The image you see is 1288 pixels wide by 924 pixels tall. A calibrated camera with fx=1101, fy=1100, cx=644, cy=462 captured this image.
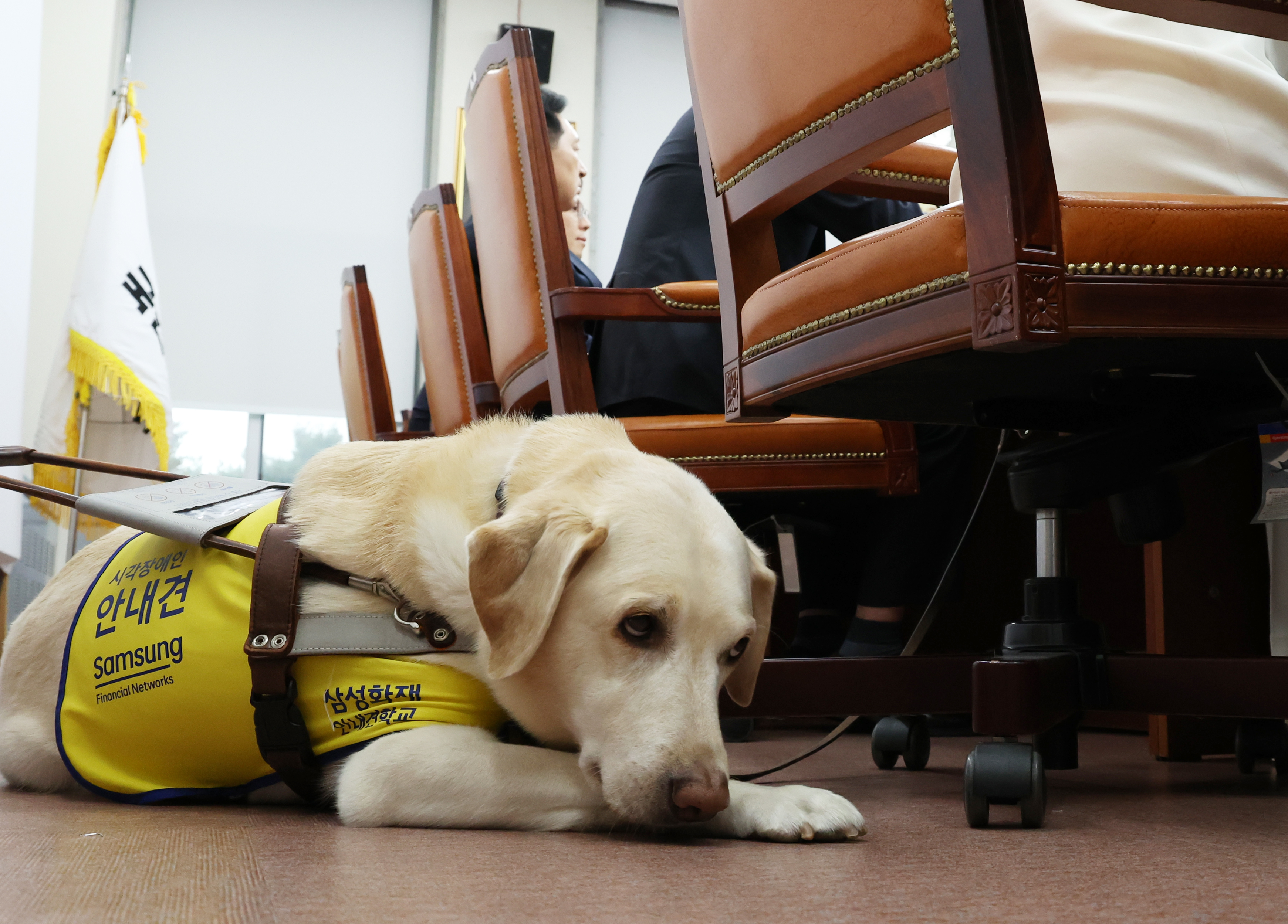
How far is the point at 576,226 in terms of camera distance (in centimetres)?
419

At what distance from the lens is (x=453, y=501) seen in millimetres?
1260

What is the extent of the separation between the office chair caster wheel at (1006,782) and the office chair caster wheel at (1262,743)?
749 millimetres

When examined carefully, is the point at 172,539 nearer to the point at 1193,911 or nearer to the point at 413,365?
the point at 1193,911

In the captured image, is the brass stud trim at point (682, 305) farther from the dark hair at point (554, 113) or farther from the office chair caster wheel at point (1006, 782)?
the dark hair at point (554, 113)

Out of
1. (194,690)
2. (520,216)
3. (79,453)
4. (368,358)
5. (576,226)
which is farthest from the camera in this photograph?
(79,453)

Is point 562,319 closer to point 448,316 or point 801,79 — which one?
point 801,79

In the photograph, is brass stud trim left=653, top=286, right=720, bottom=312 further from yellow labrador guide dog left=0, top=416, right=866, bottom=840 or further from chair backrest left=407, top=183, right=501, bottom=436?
chair backrest left=407, top=183, right=501, bottom=436

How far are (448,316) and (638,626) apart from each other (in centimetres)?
172

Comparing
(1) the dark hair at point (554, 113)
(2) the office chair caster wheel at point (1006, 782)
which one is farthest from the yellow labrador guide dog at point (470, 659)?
(1) the dark hair at point (554, 113)

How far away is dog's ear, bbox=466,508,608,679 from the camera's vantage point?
1092 millimetres

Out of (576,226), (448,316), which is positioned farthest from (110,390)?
(448,316)

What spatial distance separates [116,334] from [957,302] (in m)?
4.51

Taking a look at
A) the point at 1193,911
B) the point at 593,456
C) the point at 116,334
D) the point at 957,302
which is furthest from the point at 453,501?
the point at 116,334

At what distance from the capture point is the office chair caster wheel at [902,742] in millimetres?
1704
